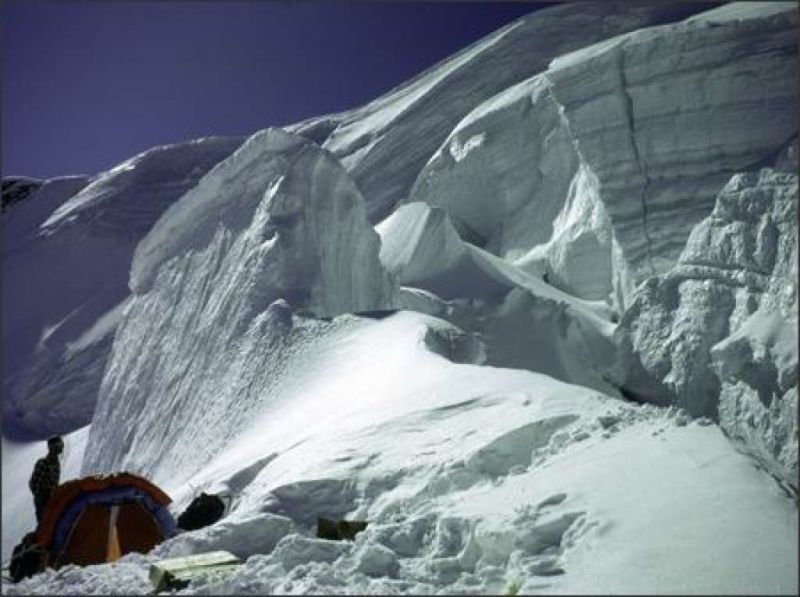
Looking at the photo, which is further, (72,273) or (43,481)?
(72,273)

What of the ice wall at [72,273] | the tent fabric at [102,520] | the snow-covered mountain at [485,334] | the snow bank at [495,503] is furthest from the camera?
the ice wall at [72,273]

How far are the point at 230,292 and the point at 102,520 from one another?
7062 millimetres

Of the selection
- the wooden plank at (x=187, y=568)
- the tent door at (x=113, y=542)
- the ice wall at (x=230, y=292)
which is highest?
the ice wall at (x=230, y=292)

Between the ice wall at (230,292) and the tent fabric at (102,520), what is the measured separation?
391 cm

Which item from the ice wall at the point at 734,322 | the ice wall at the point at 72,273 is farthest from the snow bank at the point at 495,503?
the ice wall at the point at 72,273

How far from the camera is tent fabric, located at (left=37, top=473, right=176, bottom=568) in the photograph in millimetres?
6441

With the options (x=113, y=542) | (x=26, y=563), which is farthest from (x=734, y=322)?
(x=26, y=563)

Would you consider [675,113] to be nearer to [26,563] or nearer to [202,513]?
[202,513]

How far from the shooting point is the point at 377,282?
51.4ft

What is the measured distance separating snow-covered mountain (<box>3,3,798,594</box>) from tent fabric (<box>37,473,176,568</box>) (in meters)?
0.66

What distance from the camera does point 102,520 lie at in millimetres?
6648

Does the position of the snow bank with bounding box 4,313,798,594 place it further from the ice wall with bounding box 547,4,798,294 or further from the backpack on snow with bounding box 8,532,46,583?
the ice wall with bounding box 547,4,798,294

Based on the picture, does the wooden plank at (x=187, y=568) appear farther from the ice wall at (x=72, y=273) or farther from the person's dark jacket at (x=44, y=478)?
the ice wall at (x=72, y=273)

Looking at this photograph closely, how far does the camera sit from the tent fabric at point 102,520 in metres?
6.44
